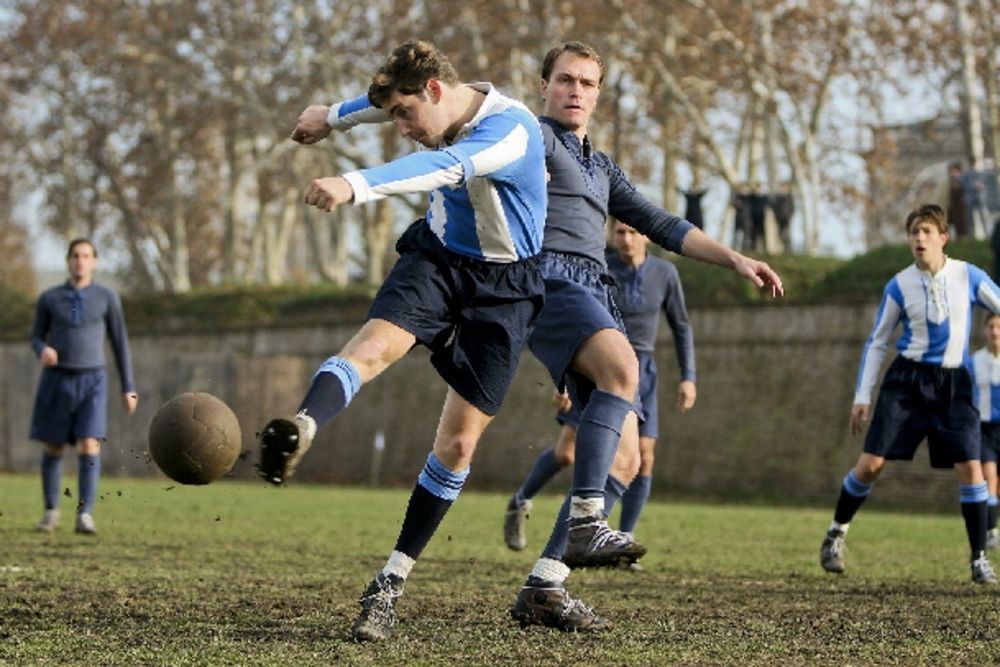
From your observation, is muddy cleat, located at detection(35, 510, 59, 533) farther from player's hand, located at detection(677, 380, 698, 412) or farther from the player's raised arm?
the player's raised arm

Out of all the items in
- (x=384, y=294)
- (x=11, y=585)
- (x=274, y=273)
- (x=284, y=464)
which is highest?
(x=274, y=273)

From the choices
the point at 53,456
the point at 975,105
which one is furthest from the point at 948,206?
the point at 53,456

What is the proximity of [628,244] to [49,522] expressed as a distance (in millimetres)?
5350

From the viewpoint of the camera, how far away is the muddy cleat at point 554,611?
6965 mm

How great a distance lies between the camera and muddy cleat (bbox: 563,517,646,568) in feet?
22.0

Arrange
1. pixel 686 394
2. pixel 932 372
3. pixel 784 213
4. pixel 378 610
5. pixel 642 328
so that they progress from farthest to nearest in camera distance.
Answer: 1. pixel 784 213
2. pixel 642 328
3. pixel 686 394
4. pixel 932 372
5. pixel 378 610

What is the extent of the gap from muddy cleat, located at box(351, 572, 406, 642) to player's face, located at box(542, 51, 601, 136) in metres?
2.23

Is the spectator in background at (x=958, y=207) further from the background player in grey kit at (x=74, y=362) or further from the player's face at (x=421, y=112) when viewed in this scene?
the player's face at (x=421, y=112)

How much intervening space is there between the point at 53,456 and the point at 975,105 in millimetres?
20771

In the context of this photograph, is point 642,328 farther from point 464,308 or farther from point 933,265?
point 464,308

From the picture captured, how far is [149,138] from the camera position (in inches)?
1727

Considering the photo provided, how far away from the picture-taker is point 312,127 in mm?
7160

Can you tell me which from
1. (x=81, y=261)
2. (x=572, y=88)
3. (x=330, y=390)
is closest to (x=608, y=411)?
(x=330, y=390)

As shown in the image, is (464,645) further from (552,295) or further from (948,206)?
(948,206)
